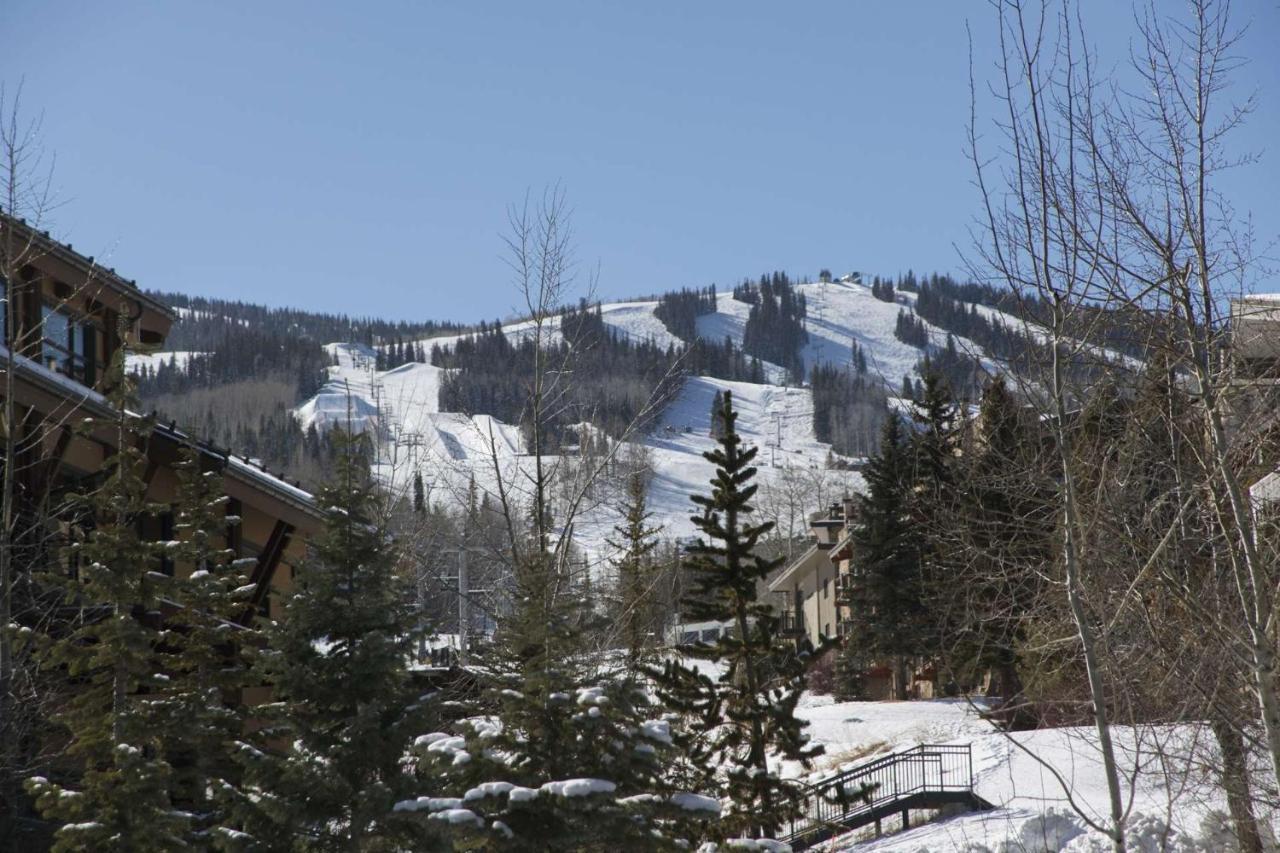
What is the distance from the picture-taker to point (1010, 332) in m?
8.97

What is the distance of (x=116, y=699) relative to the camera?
15.5 meters

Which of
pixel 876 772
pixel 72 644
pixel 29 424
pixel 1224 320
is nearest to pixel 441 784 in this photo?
pixel 72 644

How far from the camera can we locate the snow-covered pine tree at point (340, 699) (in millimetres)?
14242

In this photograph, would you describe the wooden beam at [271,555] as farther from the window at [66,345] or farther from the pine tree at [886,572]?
the pine tree at [886,572]

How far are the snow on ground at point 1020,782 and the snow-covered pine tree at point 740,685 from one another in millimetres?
3439

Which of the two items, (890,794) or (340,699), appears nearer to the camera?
(340,699)

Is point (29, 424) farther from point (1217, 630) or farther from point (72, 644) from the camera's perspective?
point (1217, 630)

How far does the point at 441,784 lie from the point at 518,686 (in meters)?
1.56

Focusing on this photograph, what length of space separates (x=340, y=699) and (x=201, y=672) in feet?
13.5

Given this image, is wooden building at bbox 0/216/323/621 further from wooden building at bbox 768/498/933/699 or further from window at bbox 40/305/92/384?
wooden building at bbox 768/498/933/699

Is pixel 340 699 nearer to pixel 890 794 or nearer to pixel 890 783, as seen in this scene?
pixel 890 794

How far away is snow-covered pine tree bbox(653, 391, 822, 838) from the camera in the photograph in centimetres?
2367

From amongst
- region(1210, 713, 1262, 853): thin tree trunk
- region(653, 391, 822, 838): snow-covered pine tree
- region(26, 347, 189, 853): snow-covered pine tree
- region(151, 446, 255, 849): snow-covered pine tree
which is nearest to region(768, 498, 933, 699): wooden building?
region(653, 391, 822, 838): snow-covered pine tree

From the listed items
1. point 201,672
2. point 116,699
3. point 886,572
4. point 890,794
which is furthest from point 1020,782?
point 116,699
